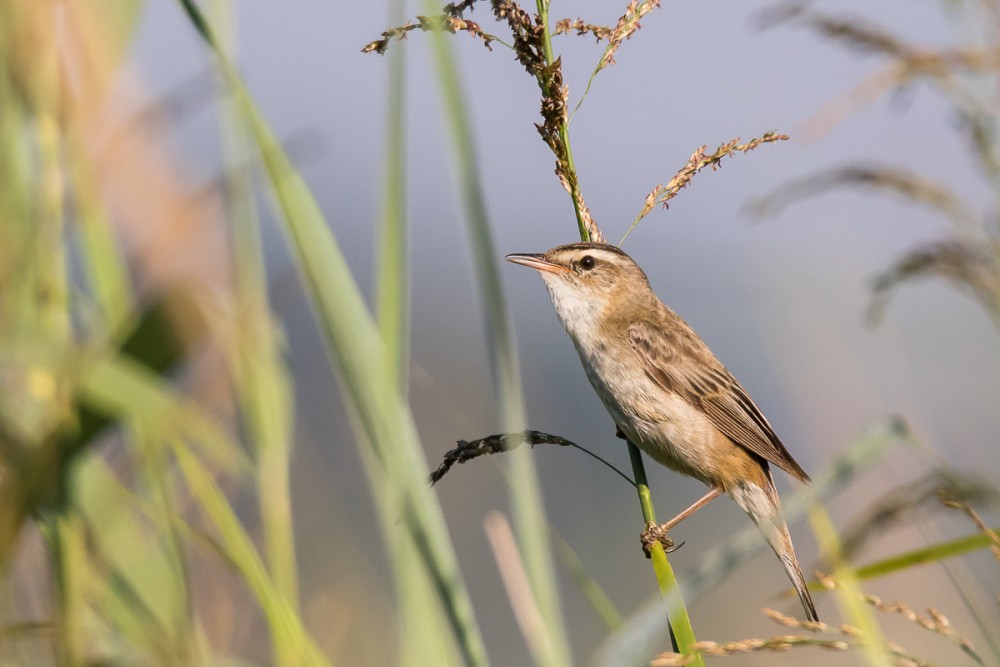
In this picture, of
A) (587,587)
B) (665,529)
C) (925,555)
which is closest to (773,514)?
(665,529)

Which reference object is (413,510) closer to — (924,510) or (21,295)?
(21,295)

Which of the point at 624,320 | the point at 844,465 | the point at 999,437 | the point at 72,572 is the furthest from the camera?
the point at 999,437

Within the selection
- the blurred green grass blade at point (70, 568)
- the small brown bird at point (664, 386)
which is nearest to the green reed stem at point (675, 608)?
the blurred green grass blade at point (70, 568)

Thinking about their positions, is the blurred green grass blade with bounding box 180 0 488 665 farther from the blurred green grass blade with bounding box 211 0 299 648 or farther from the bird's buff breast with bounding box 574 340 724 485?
the bird's buff breast with bounding box 574 340 724 485

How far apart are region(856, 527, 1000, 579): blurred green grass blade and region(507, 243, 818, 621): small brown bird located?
5.75 ft

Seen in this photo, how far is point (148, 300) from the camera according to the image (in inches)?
52.8

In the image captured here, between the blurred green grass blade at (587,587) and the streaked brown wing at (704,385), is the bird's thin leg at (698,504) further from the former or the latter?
the blurred green grass blade at (587,587)

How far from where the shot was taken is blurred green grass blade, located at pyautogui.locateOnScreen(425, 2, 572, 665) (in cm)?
168

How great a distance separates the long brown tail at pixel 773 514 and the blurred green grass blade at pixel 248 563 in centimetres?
275

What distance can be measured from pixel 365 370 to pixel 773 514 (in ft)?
9.99

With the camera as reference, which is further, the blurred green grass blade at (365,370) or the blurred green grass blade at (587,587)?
the blurred green grass blade at (587,587)

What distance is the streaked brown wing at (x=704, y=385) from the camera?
429 cm

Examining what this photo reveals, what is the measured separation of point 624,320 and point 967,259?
2.29 metres

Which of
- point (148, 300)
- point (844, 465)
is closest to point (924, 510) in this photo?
point (844, 465)
